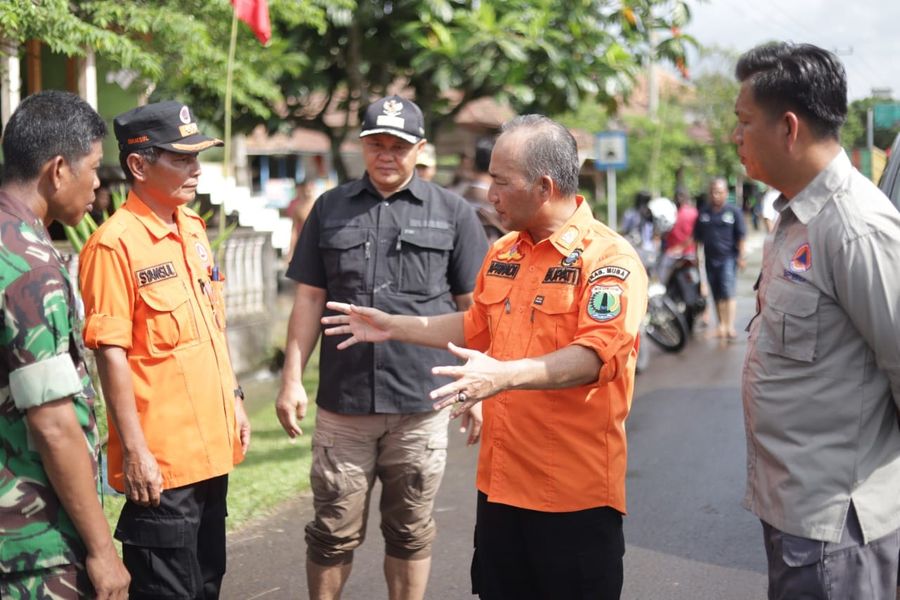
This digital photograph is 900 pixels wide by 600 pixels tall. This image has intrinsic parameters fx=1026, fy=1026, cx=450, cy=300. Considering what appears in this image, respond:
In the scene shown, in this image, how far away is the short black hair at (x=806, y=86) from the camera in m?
2.38

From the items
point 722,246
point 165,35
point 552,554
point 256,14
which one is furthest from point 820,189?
point 722,246

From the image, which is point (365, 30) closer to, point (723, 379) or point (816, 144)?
point (723, 379)

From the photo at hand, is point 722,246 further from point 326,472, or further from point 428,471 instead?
point 326,472

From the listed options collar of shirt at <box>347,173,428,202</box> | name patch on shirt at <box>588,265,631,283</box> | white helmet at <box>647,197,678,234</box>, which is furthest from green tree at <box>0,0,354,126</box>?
white helmet at <box>647,197,678,234</box>

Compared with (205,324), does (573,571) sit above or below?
below

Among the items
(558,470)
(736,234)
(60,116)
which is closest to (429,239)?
(558,470)

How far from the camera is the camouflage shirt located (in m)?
2.29

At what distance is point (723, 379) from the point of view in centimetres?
991

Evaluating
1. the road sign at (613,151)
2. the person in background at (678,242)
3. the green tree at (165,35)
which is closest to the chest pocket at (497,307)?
the green tree at (165,35)

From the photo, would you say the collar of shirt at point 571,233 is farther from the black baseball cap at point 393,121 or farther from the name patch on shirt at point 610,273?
the black baseball cap at point 393,121

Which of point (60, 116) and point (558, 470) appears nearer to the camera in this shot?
point (60, 116)

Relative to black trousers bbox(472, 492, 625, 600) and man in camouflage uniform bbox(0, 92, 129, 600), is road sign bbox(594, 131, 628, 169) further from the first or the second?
man in camouflage uniform bbox(0, 92, 129, 600)

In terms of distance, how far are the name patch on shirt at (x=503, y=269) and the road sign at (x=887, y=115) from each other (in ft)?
13.3

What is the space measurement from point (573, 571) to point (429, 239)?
1.53 meters
